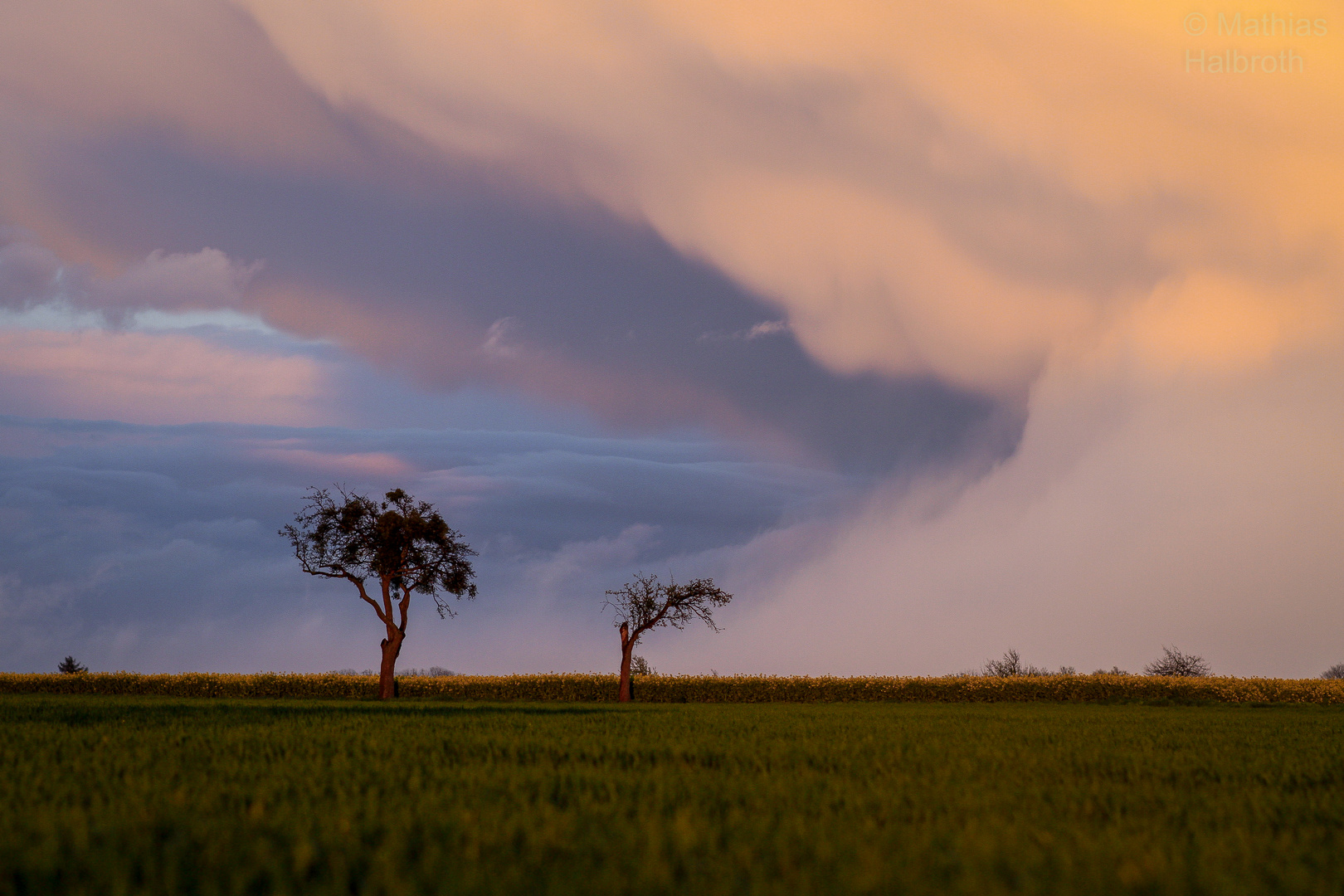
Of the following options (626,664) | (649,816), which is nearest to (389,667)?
(626,664)

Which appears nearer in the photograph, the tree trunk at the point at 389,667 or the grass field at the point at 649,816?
the grass field at the point at 649,816

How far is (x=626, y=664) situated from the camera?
167ft

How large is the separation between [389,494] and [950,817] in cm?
4580

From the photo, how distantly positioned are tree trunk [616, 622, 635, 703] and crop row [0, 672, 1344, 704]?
5.85 feet

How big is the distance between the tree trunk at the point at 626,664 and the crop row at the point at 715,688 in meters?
1.78

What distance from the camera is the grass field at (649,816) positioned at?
4.07 meters

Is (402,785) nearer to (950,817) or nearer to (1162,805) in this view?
(950,817)

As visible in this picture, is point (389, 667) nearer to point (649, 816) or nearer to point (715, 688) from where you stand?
point (715, 688)

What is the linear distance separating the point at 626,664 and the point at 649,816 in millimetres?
46573

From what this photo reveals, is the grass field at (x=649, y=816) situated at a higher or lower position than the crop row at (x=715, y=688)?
higher

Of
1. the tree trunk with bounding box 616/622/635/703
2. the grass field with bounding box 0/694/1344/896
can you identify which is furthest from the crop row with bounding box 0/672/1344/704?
the grass field with bounding box 0/694/1344/896

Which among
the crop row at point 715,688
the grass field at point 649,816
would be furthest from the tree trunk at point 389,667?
the grass field at point 649,816

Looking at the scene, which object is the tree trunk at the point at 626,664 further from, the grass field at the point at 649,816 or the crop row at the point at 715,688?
the grass field at the point at 649,816

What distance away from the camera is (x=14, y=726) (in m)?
13.5
